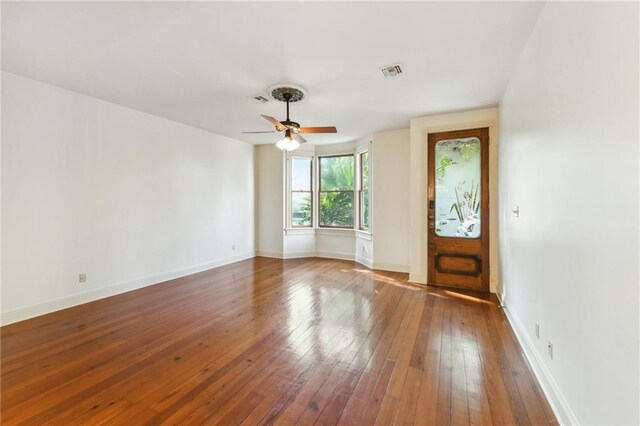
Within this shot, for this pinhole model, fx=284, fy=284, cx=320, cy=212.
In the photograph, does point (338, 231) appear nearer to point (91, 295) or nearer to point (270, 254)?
point (270, 254)

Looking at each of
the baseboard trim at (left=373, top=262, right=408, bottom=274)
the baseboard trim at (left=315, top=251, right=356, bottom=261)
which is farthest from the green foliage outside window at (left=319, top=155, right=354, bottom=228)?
the baseboard trim at (left=373, top=262, right=408, bottom=274)

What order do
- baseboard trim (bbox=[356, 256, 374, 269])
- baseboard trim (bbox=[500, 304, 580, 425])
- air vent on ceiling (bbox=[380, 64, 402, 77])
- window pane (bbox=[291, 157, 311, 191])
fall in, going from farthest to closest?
1. window pane (bbox=[291, 157, 311, 191])
2. baseboard trim (bbox=[356, 256, 374, 269])
3. air vent on ceiling (bbox=[380, 64, 402, 77])
4. baseboard trim (bbox=[500, 304, 580, 425])

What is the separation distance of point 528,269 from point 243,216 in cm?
564

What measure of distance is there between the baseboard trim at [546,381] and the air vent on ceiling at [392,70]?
9.23 ft

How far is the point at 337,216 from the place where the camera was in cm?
692

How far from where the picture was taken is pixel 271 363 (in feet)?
7.83

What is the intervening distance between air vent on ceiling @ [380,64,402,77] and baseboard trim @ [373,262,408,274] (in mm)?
3561

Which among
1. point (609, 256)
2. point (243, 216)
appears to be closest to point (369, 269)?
point (243, 216)

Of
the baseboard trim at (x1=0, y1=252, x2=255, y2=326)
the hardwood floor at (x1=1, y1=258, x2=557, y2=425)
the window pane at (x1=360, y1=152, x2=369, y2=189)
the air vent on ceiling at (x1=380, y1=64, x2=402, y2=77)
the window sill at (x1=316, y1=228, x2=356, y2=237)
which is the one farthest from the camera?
the window sill at (x1=316, y1=228, x2=356, y2=237)

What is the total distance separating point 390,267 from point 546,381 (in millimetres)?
3600

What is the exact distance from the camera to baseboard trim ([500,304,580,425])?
5.46 ft

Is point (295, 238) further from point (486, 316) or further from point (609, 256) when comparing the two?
point (609, 256)

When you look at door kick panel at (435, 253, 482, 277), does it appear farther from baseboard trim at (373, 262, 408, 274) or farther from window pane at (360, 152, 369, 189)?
window pane at (360, 152, 369, 189)

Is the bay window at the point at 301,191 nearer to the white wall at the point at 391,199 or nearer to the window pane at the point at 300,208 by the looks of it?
the window pane at the point at 300,208
